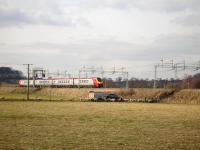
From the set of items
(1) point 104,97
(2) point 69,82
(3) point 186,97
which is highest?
(2) point 69,82

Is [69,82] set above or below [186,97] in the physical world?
above

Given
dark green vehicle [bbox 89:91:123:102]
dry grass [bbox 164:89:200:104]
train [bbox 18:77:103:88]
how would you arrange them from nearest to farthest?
dry grass [bbox 164:89:200:104] → dark green vehicle [bbox 89:91:123:102] → train [bbox 18:77:103:88]

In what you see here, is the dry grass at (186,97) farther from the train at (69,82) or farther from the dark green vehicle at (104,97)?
the train at (69,82)

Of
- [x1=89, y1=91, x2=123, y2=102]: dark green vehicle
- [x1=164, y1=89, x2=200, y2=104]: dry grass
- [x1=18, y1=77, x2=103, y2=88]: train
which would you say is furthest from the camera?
[x1=18, y1=77, x2=103, y2=88]: train

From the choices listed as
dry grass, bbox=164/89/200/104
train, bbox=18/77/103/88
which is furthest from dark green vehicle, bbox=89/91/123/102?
train, bbox=18/77/103/88

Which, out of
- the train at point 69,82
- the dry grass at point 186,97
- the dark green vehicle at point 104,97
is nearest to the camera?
the dry grass at point 186,97

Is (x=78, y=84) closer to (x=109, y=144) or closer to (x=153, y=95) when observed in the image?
(x=153, y=95)

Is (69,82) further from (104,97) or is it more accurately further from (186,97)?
(186,97)

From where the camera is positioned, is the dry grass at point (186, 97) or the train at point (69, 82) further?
the train at point (69, 82)

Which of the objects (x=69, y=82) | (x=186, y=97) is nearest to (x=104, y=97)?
(x=186, y=97)

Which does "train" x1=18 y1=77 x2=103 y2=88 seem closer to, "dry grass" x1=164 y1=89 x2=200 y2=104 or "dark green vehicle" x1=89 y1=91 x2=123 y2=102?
"dark green vehicle" x1=89 y1=91 x2=123 y2=102

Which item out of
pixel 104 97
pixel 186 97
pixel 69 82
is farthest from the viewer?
pixel 69 82

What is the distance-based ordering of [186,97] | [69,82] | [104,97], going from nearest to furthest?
[186,97] → [104,97] → [69,82]

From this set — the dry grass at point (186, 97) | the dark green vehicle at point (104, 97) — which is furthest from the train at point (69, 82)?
the dry grass at point (186, 97)
